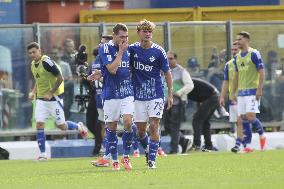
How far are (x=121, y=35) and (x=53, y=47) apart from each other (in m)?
9.80

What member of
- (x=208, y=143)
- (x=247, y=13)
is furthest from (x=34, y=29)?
(x=247, y=13)

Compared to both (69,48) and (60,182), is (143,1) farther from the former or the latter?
(60,182)

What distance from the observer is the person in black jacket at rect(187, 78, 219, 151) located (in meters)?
27.5

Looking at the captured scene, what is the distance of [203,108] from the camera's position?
27703 millimetres

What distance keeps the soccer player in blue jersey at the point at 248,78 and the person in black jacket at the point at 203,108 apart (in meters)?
3.03

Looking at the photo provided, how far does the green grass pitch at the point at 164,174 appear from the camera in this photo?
614 inches

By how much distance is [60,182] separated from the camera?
16672 millimetres

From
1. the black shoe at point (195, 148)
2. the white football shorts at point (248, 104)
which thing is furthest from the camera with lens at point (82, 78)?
the white football shorts at point (248, 104)

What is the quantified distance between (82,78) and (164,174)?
30.1 ft

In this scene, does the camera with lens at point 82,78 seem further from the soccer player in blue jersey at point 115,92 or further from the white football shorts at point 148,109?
the soccer player in blue jersey at point 115,92

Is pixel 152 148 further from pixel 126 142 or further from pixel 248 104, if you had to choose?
pixel 248 104

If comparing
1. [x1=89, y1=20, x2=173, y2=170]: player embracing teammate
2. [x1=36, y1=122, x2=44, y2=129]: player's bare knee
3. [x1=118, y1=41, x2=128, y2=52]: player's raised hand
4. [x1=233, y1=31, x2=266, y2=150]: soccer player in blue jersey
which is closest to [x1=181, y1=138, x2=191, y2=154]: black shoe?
[x1=233, y1=31, x2=266, y2=150]: soccer player in blue jersey

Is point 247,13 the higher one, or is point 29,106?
point 247,13

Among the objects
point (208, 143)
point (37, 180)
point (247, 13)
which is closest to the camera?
point (37, 180)
